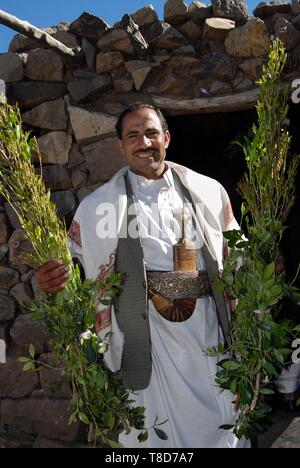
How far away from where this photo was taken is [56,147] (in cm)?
360

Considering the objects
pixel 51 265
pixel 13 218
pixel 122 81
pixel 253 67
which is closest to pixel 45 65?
pixel 122 81

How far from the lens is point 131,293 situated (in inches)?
88.0

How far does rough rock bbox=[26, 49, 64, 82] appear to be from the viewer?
360 centimetres

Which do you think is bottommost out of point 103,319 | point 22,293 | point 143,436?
point 143,436

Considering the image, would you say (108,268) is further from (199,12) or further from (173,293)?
(199,12)

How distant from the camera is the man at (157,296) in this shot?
7.27 ft

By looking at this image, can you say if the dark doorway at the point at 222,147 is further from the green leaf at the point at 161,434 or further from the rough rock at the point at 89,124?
the green leaf at the point at 161,434

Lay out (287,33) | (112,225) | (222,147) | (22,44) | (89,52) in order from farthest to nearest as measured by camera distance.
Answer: (222,147), (22,44), (89,52), (287,33), (112,225)

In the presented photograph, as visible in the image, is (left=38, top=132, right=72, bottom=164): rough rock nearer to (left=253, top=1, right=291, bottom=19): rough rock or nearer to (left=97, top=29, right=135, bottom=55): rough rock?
(left=97, top=29, right=135, bottom=55): rough rock

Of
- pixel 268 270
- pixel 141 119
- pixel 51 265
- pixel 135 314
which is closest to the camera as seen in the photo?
pixel 268 270

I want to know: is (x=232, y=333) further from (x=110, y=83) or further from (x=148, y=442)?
(x=110, y=83)

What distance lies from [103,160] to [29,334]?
1225 mm

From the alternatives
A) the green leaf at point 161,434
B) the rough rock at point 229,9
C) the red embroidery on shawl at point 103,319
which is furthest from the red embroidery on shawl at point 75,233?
the rough rock at point 229,9

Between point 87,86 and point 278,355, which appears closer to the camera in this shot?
point 278,355
